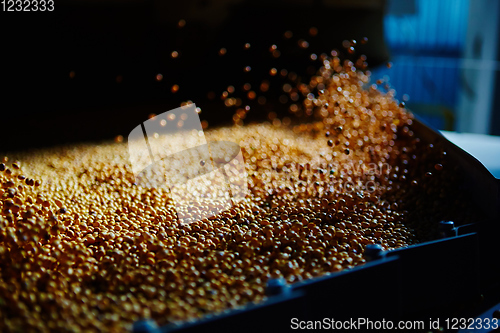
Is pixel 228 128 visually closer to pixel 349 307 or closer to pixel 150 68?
pixel 150 68

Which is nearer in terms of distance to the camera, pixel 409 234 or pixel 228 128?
pixel 409 234

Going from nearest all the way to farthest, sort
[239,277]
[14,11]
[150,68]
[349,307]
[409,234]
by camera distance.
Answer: [349,307] < [239,277] < [409,234] < [14,11] < [150,68]

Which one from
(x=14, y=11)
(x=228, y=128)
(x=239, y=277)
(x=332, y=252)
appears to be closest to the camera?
(x=239, y=277)

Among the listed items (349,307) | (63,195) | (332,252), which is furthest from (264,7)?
(349,307)
